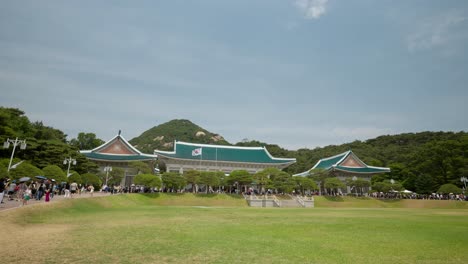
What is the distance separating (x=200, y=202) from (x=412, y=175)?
148 ft

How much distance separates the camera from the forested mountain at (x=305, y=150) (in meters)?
40.2

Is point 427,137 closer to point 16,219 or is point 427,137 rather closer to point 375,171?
point 375,171

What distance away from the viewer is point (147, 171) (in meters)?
40.9

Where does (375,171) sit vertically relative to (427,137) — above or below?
below

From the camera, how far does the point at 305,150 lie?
101m

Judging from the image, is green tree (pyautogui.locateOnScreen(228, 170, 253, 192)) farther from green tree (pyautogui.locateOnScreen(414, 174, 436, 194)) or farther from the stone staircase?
green tree (pyautogui.locateOnScreen(414, 174, 436, 194))

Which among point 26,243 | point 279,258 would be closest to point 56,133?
Result: point 26,243

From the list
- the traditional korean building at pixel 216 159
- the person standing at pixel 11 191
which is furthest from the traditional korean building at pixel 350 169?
the person standing at pixel 11 191

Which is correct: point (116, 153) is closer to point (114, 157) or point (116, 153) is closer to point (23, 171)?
point (114, 157)

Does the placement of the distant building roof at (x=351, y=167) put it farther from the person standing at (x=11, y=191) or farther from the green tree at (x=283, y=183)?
the person standing at (x=11, y=191)

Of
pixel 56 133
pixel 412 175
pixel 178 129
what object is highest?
pixel 178 129

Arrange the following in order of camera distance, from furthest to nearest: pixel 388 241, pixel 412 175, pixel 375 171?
pixel 412 175, pixel 375 171, pixel 388 241

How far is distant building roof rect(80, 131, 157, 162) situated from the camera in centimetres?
4216

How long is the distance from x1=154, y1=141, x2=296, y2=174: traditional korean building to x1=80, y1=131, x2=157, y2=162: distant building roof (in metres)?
3.19
